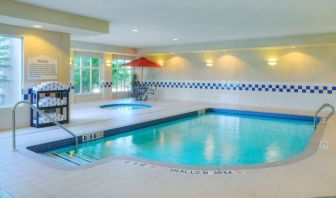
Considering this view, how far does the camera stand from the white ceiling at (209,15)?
5020 millimetres

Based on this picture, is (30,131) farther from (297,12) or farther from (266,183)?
(297,12)

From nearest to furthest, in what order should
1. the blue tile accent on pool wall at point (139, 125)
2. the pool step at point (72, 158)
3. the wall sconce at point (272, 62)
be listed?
the pool step at point (72, 158), the blue tile accent on pool wall at point (139, 125), the wall sconce at point (272, 62)

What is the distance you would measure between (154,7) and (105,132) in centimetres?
284

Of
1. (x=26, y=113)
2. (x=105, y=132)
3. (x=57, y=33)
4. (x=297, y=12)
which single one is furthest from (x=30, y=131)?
(x=297, y=12)

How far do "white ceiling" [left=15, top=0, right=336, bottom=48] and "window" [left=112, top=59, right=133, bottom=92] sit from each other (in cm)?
509

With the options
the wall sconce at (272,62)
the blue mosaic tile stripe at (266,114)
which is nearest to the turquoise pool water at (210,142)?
the blue mosaic tile stripe at (266,114)

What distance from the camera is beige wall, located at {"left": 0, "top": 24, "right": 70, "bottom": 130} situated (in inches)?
229

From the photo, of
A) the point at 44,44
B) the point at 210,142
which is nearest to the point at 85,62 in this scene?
the point at 44,44

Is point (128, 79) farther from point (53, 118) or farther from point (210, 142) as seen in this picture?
point (210, 142)

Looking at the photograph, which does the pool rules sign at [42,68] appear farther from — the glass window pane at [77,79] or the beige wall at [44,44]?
the glass window pane at [77,79]

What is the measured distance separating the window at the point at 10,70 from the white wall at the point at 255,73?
7.65 m

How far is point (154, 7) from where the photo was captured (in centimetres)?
531

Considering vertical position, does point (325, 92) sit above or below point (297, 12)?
below

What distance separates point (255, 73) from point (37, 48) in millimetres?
7724
